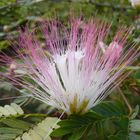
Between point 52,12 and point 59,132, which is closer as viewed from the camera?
point 59,132

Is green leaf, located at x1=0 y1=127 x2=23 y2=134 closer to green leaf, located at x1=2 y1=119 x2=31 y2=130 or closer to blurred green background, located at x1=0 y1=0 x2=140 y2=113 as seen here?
green leaf, located at x1=2 y1=119 x2=31 y2=130

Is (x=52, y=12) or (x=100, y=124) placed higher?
(x=52, y=12)

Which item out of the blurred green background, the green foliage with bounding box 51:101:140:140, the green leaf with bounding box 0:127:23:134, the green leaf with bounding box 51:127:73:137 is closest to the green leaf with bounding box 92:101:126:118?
the green foliage with bounding box 51:101:140:140

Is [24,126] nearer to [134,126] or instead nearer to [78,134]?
[78,134]

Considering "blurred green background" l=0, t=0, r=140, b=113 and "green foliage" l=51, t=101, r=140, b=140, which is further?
"blurred green background" l=0, t=0, r=140, b=113

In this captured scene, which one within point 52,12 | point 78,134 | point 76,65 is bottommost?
point 78,134

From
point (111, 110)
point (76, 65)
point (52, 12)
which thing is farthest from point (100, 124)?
point (52, 12)

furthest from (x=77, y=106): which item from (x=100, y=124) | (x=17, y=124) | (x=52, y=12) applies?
(x=52, y=12)

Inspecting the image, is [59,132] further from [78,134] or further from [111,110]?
[111,110]

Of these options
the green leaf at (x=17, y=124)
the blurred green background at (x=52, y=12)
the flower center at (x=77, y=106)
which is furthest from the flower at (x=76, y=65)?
the blurred green background at (x=52, y=12)

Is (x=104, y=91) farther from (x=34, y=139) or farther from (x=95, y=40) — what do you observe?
(x=34, y=139)
